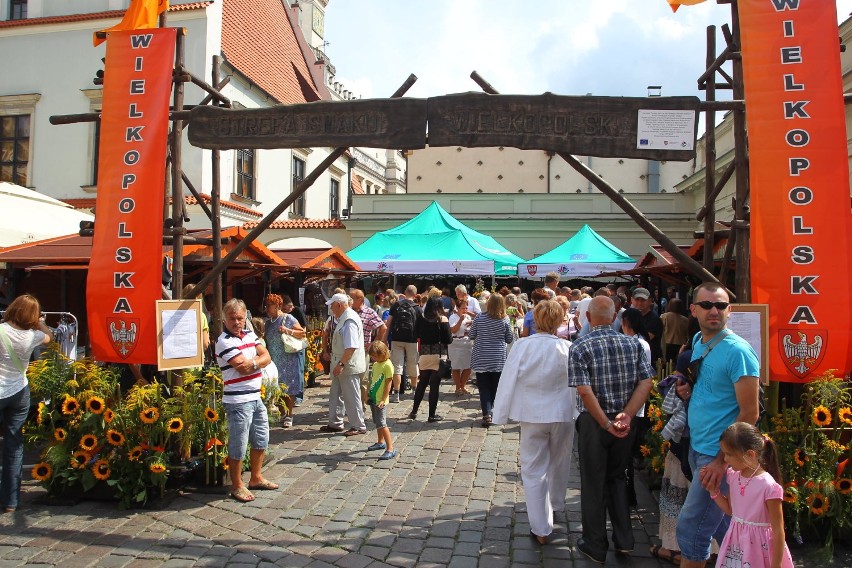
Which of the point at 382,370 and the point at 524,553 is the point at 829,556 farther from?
the point at 382,370

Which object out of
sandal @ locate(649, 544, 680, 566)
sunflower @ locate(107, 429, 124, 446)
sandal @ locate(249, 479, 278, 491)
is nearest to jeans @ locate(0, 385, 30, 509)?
sunflower @ locate(107, 429, 124, 446)

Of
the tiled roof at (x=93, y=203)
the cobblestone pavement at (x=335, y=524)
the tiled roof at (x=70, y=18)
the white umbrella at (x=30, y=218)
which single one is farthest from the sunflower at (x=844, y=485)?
the tiled roof at (x=70, y=18)

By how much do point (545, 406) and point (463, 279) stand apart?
18.5 metres

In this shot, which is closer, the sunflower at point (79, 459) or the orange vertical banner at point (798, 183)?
the orange vertical banner at point (798, 183)

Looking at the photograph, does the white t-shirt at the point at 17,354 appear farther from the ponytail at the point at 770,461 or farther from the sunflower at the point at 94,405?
the ponytail at the point at 770,461

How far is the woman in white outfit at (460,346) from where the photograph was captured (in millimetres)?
11031

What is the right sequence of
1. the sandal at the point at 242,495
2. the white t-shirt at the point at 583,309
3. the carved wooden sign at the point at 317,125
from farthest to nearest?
the white t-shirt at the point at 583,309, the sandal at the point at 242,495, the carved wooden sign at the point at 317,125

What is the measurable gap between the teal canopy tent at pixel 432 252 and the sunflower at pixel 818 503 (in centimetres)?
1094

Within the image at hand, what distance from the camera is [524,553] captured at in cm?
475

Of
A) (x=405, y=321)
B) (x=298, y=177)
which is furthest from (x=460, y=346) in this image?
(x=298, y=177)

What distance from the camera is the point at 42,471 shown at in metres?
5.67

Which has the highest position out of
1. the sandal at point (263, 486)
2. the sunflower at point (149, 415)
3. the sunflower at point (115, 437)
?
the sunflower at point (149, 415)

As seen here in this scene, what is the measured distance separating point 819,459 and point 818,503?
0.30 m

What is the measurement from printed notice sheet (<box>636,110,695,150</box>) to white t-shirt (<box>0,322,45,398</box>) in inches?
204
